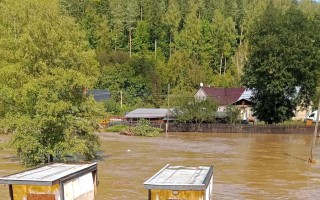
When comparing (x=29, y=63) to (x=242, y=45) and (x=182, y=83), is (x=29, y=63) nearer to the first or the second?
(x=182, y=83)

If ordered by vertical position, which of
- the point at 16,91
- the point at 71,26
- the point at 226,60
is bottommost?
the point at 16,91

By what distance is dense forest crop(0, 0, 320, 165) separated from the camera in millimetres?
23016

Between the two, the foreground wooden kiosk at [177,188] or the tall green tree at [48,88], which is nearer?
the foreground wooden kiosk at [177,188]

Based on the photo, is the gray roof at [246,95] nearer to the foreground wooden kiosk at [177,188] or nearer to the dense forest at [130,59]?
the dense forest at [130,59]

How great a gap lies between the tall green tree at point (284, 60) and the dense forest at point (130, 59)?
0.38ft

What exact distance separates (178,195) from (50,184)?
3672 mm

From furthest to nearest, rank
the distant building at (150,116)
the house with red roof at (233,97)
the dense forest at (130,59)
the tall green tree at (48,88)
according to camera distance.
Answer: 1. the house with red roof at (233,97)
2. the distant building at (150,116)
3. the dense forest at (130,59)
4. the tall green tree at (48,88)

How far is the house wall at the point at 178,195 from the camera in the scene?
1201 cm

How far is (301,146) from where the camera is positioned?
3881 cm

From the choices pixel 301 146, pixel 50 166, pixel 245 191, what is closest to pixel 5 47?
pixel 50 166

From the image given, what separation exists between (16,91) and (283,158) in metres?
18.8

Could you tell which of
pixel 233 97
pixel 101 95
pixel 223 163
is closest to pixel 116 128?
pixel 101 95

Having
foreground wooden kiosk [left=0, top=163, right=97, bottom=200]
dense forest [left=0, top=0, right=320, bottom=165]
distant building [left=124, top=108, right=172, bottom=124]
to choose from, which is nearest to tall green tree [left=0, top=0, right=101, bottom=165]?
dense forest [left=0, top=0, right=320, bottom=165]

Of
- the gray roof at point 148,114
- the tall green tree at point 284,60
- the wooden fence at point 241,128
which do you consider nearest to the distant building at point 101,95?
the gray roof at point 148,114
